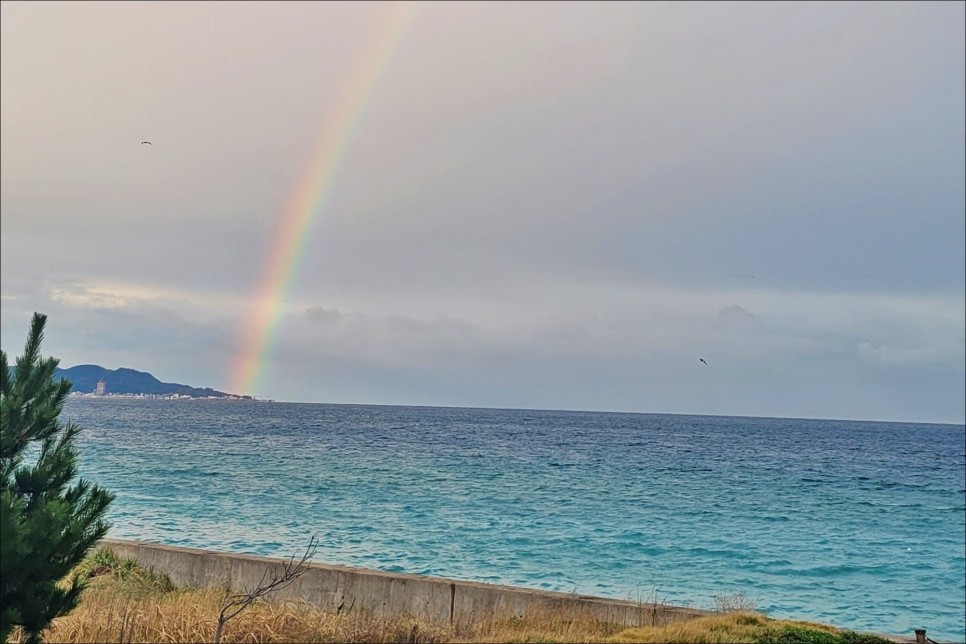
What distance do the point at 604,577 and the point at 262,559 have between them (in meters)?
10.1

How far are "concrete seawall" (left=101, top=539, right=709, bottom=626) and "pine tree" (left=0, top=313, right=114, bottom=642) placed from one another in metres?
4.74

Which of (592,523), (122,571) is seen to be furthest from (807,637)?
(592,523)

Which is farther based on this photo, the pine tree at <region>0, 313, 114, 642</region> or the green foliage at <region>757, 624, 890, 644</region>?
the green foliage at <region>757, 624, 890, 644</region>

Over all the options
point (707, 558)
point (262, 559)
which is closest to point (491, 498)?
point (707, 558)

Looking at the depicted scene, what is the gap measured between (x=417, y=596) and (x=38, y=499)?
18.3ft

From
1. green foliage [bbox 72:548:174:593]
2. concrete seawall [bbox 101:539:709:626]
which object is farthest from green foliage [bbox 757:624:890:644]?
green foliage [bbox 72:548:174:593]

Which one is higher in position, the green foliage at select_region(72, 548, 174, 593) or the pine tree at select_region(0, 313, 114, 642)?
the pine tree at select_region(0, 313, 114, 642)

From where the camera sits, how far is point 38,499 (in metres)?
5.76

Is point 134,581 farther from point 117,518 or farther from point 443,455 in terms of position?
point 443,455

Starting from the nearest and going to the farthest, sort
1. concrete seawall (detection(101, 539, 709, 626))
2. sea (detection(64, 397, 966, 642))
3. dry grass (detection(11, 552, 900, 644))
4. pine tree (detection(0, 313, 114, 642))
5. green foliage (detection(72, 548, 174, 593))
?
1. pine tree (detection(0, 313, 114, 642))
2. dry grass (detection(11, 552, 900, 644))
3. concrete seawall (detection(101, 539, 709, 626))
4. green foliage (detection(72, 548, 174, 593))
5. sea (detection(64, 397, 966, 642))

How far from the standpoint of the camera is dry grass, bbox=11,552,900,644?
7734 millimetres

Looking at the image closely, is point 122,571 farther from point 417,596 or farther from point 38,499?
point 38,499

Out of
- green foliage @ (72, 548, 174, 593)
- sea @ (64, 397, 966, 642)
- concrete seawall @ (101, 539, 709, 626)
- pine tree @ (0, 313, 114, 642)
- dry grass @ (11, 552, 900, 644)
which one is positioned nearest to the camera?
pine tree @ (0, 313, 114, 642)

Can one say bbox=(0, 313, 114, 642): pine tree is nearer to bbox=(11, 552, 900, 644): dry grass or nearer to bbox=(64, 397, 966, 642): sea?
bbox=(64, 397, 966, 642): sea
